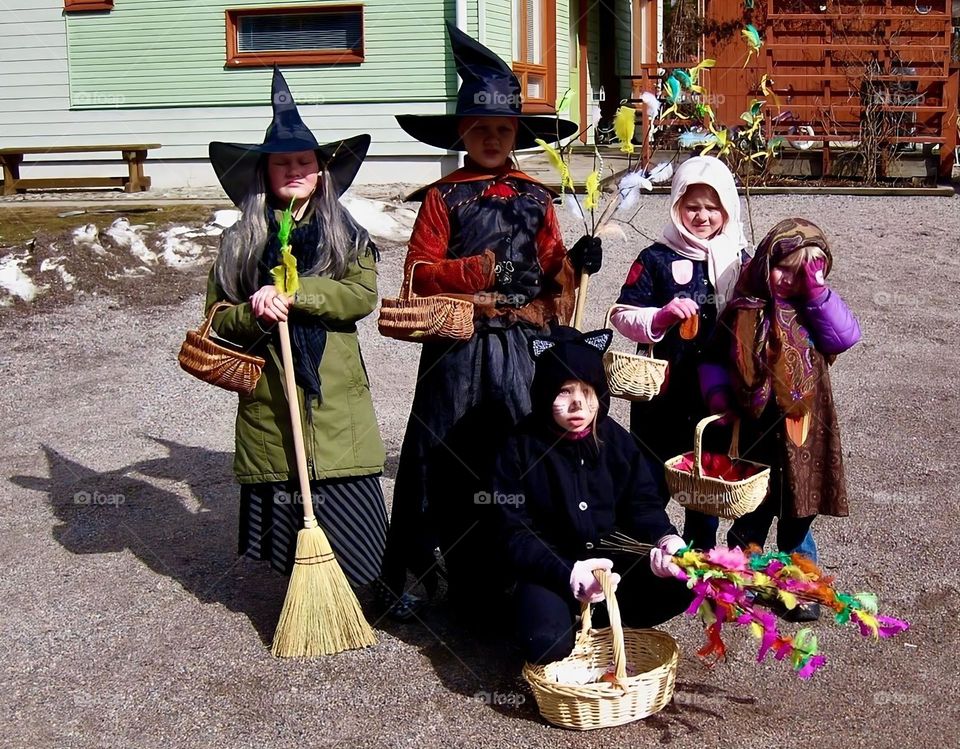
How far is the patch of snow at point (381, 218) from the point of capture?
38.6ft

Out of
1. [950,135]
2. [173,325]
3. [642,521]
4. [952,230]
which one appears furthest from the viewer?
[950,135]

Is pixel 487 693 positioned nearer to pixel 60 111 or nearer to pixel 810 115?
pixel 810 115

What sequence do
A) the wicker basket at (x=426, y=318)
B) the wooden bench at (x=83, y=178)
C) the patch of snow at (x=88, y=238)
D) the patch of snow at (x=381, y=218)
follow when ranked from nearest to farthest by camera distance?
the wicker basket at (x=426, y=318) → the patch of snow at (x=88, y=238) → the patch of snow at (x=381, y=218) → the wooden bench at (x=83, y=178)

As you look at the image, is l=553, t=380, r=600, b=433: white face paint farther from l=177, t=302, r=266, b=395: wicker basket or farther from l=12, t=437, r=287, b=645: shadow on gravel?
l=12, t=437, r=287, b=645: shadow on gravel

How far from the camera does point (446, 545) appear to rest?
4.25m

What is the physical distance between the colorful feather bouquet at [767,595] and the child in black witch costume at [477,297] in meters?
0.92

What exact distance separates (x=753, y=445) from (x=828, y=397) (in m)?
0.30

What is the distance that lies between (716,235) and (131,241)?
25.7ft

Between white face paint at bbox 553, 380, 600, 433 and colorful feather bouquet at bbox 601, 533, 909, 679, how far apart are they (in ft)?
1.67

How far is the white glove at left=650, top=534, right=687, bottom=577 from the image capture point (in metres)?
3.45

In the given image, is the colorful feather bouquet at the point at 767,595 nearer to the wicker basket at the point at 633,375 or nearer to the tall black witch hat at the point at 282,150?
the wicker basket at the point at 633,375

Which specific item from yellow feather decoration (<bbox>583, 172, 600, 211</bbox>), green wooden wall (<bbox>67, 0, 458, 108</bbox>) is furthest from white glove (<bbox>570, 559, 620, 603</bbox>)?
green wooden wall (<bbox>67, 0, 458, 108</bbox>)

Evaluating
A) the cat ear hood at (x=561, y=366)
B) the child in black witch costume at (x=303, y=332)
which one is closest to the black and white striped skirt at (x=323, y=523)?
the child in black witch costume at (x=303, y=332)

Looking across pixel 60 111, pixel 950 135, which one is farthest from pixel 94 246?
pixel 950 135
